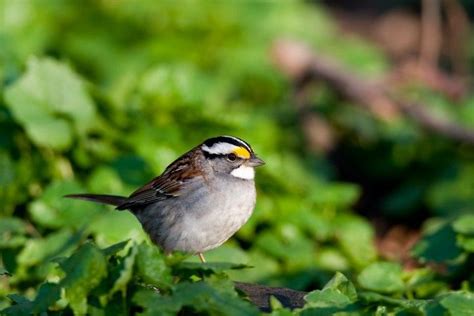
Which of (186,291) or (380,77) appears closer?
(186,291)

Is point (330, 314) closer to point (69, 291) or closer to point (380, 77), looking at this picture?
point (69, 291)

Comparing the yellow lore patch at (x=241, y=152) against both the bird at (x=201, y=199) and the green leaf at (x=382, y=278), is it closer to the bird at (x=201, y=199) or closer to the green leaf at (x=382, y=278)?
the bird at (x=201, y=199)

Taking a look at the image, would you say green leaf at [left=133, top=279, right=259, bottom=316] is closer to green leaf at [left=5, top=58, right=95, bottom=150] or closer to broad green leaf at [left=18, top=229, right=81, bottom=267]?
broad green leaf at [left=18, top=229, right=81, bottom=267]

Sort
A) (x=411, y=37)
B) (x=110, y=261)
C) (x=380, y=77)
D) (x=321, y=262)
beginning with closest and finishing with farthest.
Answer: (x=110, y=261)
(x=321, y=262)
(x=380, y=77)
(x=411, y=37)

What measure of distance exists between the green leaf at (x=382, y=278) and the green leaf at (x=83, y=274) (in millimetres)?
1926

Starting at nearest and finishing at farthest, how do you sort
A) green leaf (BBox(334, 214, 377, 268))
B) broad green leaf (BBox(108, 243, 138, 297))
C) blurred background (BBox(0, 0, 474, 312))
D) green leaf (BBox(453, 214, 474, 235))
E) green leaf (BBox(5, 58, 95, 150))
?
broad green leaf (BBox(108, 243, 138, 297)), green leaf (BBox(453, 214, 474, 235)), blurred background (BBox(0, 0, 474, 312)), green leaf (BBox(5, 58, 95, 150)), green leaf (BBox(334, 214, 377, 268))

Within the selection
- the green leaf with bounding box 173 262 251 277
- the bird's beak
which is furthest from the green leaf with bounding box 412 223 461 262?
the green leaf with bounding box 173 262 251 277

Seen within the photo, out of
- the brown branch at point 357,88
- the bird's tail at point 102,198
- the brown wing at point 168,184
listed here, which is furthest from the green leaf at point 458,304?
the brown branch at point 357,88

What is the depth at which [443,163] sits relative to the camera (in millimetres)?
9719

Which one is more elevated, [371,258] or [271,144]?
[271,144]

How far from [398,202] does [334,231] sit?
129cm

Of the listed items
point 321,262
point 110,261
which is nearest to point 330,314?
point 110,261

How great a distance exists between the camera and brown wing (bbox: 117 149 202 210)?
648 cm

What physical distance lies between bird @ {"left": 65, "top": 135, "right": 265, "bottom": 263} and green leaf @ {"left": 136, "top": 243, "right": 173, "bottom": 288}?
1.53 m
